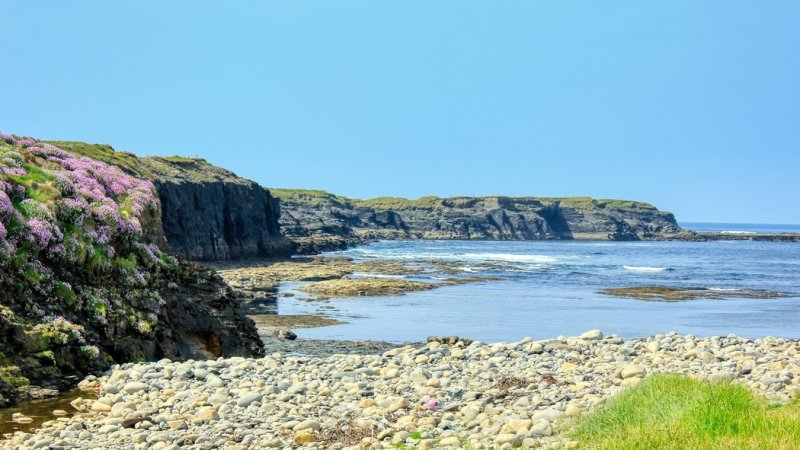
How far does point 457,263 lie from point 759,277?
32.8 meters

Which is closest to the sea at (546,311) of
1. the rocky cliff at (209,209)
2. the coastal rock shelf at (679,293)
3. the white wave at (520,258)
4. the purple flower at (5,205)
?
the coastal rock shelf at (679,293)

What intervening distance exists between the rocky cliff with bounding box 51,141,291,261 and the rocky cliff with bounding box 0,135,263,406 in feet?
147

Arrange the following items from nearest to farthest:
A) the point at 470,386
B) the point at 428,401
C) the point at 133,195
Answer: the point at 428,401, the point at 470,386, the point at 133,195

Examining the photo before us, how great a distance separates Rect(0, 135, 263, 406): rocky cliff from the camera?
1395cm

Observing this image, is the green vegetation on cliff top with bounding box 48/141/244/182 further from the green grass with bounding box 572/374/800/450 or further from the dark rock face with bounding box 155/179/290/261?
the green grass with bounding box 572/374/800/450

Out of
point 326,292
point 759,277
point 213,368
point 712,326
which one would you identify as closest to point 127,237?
point 213,368

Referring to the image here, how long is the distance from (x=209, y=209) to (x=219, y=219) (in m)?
2.91

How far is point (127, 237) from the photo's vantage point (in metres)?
18.7

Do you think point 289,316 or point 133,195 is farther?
point 289,316

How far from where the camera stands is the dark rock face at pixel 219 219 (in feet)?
251

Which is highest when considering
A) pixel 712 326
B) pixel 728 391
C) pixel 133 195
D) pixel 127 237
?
pixel 133 195

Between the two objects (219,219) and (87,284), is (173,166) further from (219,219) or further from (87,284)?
(87,284)

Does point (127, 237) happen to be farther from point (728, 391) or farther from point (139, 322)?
point (728, 391)

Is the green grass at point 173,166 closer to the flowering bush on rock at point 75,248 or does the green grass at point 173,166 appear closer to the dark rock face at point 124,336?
the flowering bush on rock at point 75,248
